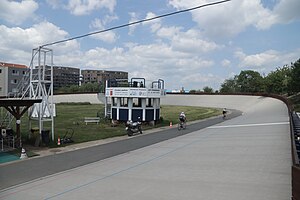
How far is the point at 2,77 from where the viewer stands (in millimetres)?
60969

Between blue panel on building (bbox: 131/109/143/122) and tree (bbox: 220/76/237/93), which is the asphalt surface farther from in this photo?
tree (bbox: 220/76/237/93)

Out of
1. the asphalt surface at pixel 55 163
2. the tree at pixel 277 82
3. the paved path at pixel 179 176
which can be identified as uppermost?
the tree at pixel 277 82

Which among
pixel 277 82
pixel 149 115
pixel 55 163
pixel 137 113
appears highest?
pixel 277 82

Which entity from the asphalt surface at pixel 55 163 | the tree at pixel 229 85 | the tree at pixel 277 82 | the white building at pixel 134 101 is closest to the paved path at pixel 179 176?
the asphalt surface at pixel 55 163

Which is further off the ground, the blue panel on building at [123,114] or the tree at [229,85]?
the tree at [229,85]

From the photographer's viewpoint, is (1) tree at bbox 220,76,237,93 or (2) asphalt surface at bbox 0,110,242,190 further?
(1) tree at bbox 220,76,237,93

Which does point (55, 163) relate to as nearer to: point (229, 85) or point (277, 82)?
point (277, 82)

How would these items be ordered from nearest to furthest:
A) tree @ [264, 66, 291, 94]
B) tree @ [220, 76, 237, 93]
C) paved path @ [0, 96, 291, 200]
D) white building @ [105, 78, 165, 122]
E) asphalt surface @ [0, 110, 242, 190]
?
paved path @ [0, 96, 291, 200]
asphalt surface @ [0, 110, 242, 190]
white building @ [105, 78, 165, 122]
tree @ [264, 66, 291, 94]
tree @ [220, 76, 237, 93]

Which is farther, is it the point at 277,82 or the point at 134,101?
the point at 277,82

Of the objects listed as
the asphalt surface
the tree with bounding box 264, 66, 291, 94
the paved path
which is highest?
the tree with bounding box 264, 66, 291, 94

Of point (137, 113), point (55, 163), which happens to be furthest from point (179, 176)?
point (137, 113)

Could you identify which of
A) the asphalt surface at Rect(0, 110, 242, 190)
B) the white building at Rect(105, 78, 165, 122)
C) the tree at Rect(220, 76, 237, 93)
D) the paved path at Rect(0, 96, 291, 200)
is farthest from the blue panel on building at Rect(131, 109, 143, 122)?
the tree at Rect(220, 76, 237, 93)

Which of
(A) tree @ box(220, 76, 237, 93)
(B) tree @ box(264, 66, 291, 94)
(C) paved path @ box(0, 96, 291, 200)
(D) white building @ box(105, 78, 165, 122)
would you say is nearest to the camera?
(C) paved path @ box(0, 96, 291, 200)

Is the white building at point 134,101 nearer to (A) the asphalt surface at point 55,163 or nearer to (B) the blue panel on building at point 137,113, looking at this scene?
(B) the blue panel on building at point 137,113
